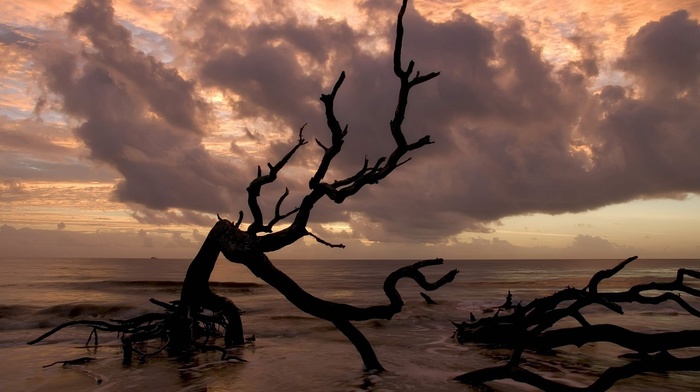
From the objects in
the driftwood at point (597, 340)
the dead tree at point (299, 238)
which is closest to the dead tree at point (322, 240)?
the dead tree at point (299, 238)

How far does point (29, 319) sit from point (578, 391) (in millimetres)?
21721

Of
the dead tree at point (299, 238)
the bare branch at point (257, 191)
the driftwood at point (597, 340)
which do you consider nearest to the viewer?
the driftwood at point (597, 340)

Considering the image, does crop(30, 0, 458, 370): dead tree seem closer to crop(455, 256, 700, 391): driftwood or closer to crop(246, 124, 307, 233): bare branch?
crop(246, 124, 307, 233): bare branch

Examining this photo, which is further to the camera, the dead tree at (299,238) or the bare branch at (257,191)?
the bare branch at (257,191)

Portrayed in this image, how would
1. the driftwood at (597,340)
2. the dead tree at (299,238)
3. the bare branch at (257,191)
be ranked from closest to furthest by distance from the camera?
the driftwood at (597,340), the dead tree at (299,238), the bare branch at (257,191)

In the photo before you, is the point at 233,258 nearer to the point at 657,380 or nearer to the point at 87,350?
the point at 87,350

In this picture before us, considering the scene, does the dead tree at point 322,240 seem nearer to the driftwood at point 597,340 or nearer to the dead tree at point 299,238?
the dead tree at point 299,238

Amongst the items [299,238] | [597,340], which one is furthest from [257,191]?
[597,340]

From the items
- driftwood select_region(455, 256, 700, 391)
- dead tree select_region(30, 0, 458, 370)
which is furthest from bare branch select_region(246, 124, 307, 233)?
driftwood select_region(455, 256, 700, 391)

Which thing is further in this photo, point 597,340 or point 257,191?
point 257,191

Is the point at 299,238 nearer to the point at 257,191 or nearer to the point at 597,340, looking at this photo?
the point at 257,191

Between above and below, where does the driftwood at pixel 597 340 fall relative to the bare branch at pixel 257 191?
below

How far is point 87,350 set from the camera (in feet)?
37.3

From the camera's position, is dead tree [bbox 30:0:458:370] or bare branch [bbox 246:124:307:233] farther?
bare branch [bbox 246:124:307:233]
